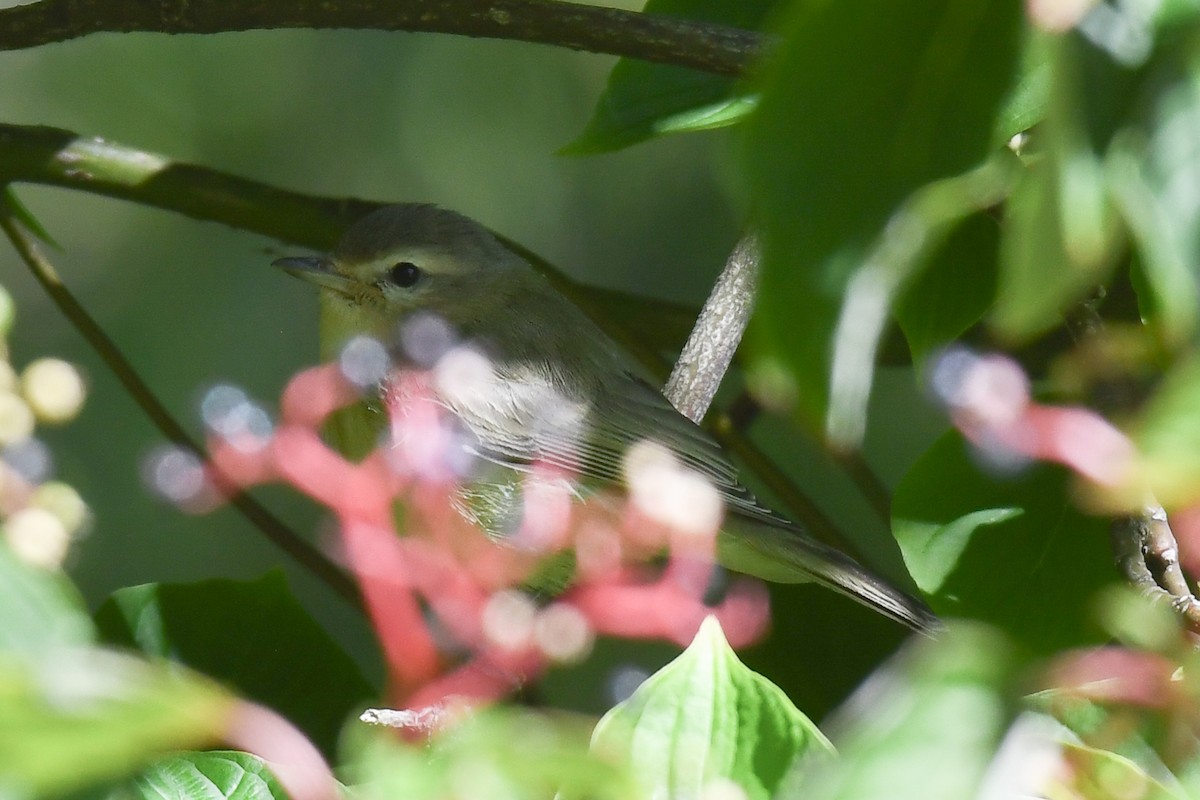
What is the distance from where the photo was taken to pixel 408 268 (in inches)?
124

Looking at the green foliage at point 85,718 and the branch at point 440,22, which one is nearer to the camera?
the green foliage at point 85,718

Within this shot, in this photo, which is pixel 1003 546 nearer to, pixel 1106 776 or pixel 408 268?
pixel 1106 776

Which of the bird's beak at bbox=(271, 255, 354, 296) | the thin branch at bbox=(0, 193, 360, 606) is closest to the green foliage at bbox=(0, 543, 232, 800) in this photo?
the thin branch at bbox=(0, 193, 360, 606)

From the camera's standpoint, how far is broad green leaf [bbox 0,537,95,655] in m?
0.69

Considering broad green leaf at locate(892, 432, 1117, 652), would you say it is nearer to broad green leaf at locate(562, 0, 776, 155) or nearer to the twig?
the twig

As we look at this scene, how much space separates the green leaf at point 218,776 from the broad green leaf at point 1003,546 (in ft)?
2.91

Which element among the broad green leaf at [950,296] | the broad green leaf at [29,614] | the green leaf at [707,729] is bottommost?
the broad green leaf at [950,296]

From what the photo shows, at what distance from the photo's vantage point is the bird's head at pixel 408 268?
295 centimetres

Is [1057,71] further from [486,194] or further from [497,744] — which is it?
[486,194]

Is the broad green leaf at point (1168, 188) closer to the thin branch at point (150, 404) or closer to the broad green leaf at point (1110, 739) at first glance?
the broad green leaf at point (1110, 739)

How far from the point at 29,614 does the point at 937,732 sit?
46 centimetres

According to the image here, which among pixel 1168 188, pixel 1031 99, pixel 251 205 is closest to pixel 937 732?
pixel 1168 188

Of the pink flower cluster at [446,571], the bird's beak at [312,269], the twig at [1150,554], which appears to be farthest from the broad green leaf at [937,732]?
the bird's beak at [312,269]

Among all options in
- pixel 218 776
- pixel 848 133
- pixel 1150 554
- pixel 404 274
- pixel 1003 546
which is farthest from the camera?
pixel 404 274
